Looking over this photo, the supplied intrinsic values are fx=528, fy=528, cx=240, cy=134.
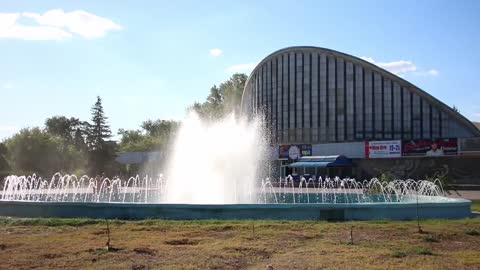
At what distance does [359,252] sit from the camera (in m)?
10.6

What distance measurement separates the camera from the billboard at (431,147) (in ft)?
163

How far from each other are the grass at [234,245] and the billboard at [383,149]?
3771cm

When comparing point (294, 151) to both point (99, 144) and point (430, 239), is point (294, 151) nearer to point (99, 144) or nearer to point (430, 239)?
point (99, 144)

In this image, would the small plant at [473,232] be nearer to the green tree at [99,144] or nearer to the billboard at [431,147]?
the billboard at [431,147]

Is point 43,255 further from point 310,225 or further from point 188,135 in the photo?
point 188,135

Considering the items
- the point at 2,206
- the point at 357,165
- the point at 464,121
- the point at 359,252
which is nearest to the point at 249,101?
the point at 357,165

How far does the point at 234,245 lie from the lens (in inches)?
455

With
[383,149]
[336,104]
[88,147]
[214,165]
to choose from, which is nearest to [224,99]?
[88,147]

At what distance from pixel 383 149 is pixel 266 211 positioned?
39.7 meters

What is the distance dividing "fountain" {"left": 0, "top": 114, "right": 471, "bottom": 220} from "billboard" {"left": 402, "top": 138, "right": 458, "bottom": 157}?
2084 centimetres

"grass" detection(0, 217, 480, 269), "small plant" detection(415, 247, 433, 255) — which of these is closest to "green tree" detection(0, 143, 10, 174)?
"grass" detection(0, 217, 480, 269)

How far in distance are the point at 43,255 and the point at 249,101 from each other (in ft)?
221

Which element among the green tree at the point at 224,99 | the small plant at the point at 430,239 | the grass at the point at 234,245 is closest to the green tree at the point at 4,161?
the green tree at the point at 224,99

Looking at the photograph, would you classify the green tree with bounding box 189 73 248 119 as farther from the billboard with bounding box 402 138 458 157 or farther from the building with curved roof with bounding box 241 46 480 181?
the billboard with bounding box 402 138 458 157
